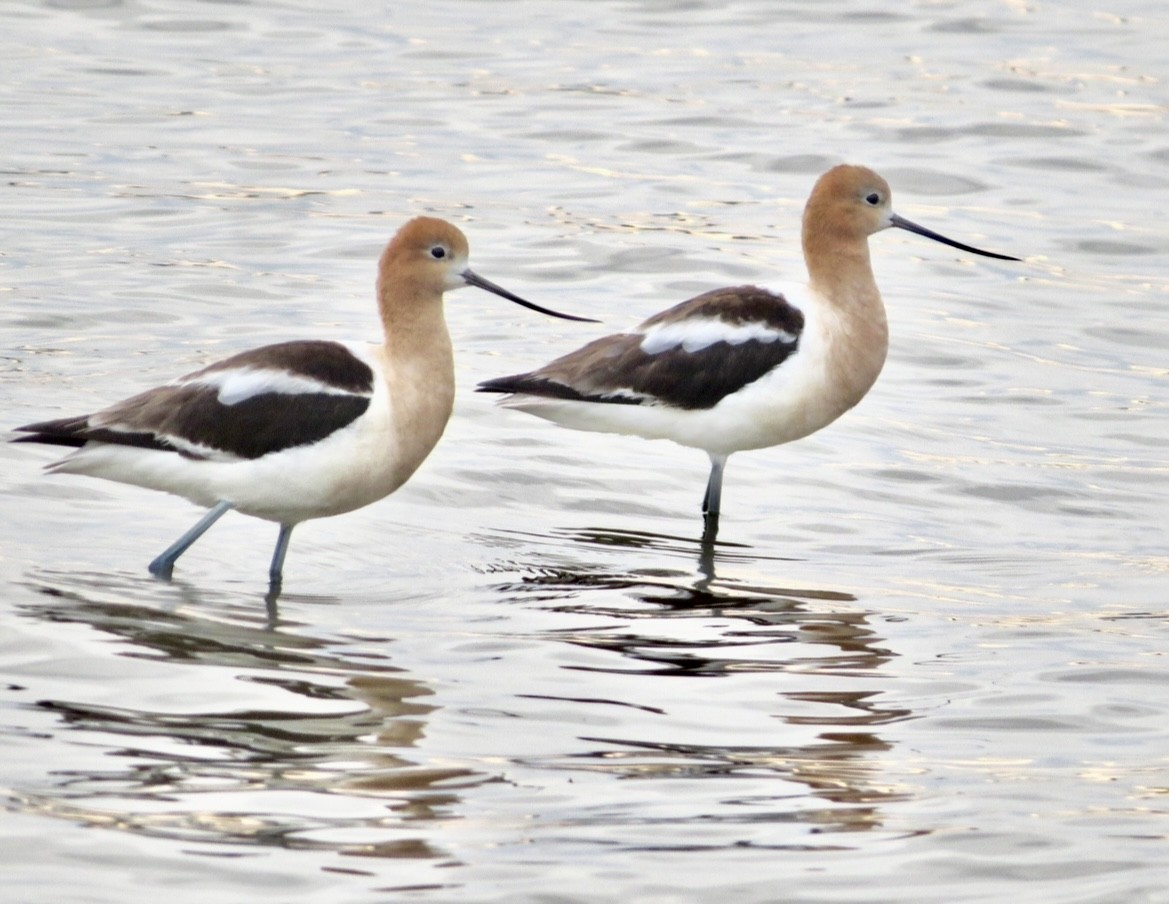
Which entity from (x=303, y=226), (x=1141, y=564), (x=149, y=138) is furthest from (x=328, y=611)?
(x=149, y=138)

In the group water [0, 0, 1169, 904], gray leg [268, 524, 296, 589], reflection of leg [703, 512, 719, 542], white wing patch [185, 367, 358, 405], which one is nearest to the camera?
water [0, 0, 1169, 904]

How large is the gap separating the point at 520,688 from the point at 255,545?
2540 millimetres

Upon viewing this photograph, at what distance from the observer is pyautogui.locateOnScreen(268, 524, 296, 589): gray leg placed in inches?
341

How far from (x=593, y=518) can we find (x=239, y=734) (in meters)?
3.84

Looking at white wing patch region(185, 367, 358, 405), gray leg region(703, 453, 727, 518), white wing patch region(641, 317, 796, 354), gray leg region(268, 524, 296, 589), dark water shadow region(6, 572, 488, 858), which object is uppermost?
white wing patch region(641, 317, 796, 354)

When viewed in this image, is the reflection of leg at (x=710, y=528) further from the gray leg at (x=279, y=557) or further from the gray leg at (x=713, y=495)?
the gray leg at (x=279, y=557)

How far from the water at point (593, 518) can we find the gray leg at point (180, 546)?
0.38ft

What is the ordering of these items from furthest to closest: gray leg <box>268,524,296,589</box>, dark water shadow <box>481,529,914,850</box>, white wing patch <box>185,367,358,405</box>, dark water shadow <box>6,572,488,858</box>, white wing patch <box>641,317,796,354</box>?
1. white wing patch <box>641,317,796,354</box>
2. gray leg <box>268,524,296,589</box>
3. white wing patch <box>185,367,358,405</box>
4. dark water shadow <box>481,529,914,850</box>
5. dark water shadow <box>6,572,488,858</box>

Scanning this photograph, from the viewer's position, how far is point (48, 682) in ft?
23.5

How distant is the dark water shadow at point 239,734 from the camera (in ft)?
19.7

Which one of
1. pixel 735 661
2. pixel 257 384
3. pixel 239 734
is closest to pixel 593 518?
pixel 257 384

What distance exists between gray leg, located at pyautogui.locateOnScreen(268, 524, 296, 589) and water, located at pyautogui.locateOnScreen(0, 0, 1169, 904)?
106 millimetres

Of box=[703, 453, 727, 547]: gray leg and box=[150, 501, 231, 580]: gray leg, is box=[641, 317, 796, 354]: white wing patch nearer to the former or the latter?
box=[703, 453, 727, 547]: gray leg

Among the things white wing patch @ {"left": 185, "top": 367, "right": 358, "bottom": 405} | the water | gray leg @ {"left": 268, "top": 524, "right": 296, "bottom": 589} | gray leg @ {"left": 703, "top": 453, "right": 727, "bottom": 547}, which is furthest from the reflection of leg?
white wing patch @ {"left": 185, "top": 367, "right": 358, "bottom": 405}
